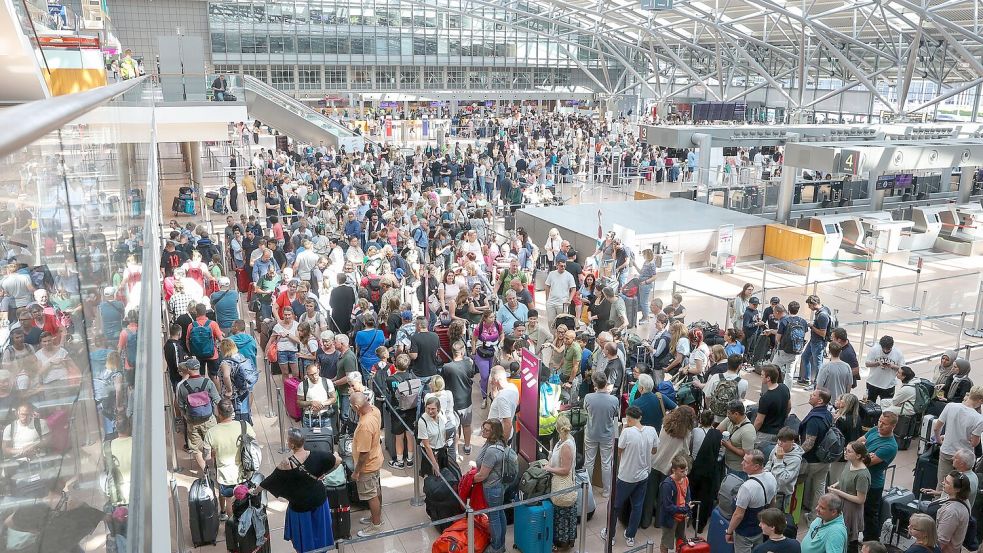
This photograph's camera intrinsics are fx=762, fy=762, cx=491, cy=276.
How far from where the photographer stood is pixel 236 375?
8.09 meters

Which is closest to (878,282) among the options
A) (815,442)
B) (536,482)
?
(815,442)

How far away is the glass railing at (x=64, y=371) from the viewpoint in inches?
29.2

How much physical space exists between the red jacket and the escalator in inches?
716

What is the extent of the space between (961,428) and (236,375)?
726 centimetres

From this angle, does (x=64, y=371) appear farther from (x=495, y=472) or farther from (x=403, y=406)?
(x=403, y=406)

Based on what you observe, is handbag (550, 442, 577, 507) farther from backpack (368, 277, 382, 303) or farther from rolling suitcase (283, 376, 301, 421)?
backpack (368, 277, 382, 303)

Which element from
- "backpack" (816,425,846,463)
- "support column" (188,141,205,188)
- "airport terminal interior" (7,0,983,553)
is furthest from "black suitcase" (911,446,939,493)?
"support column" (188,141,205,188)

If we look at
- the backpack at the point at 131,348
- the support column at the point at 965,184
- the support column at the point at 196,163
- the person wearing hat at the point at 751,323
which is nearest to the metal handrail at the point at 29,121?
the backpack at the point at 131,348

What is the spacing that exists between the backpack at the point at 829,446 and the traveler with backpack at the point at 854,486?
451 millimetres

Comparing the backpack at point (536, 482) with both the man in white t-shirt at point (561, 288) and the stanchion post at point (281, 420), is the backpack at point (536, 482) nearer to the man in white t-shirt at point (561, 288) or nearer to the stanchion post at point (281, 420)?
the stanchion post at point (281, 420)

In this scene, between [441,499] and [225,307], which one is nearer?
[441,499]

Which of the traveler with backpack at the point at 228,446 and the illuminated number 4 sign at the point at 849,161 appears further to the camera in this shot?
the illuminated number 4 sign at the point at 849,161

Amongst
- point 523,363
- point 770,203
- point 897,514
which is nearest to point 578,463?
point 523,363

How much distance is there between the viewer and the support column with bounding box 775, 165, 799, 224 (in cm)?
1995
